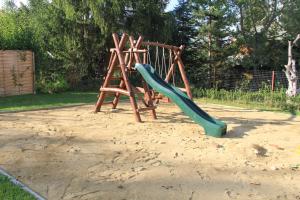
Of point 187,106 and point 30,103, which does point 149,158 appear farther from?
point 30,103

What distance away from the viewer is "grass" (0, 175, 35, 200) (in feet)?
11.8

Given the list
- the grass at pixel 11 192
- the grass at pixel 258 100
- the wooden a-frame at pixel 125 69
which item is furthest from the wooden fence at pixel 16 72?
the grass at pixel 11 192

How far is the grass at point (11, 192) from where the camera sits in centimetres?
360

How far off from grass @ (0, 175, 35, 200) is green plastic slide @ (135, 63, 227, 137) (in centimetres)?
365

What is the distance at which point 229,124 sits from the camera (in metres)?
7.80

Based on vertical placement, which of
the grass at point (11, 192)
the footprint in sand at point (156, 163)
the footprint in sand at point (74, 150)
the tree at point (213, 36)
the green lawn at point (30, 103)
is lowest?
the grass at point (11, 192)

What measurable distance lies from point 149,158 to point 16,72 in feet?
30.1

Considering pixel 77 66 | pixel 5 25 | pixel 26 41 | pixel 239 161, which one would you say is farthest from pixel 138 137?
pixel 77 66

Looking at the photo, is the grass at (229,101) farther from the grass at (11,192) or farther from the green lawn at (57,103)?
the grass at (11,192)

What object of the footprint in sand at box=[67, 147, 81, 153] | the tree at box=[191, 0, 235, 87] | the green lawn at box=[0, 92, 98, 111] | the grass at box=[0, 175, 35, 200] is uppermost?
the tree at box=[191, 0, 235, 87]

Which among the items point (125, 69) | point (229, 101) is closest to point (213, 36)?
point (229, 101)

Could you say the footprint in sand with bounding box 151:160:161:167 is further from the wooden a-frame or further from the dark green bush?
the dark green bush

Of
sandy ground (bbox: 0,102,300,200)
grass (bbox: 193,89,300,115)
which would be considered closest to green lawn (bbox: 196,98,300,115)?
grass (bbox: 193,89,300,115)

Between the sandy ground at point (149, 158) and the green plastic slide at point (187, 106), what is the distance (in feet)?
0.60
